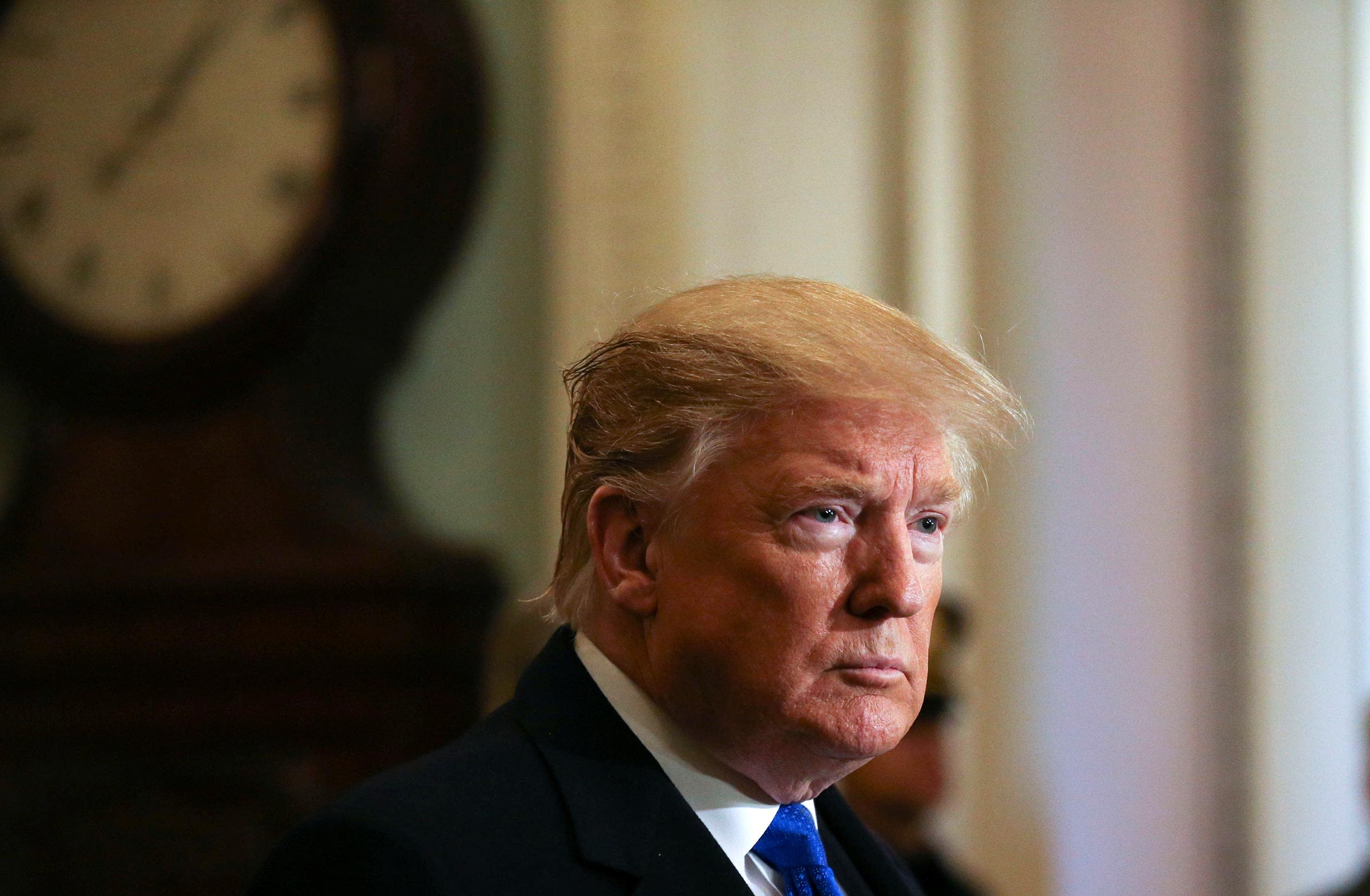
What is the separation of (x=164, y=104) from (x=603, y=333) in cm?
103

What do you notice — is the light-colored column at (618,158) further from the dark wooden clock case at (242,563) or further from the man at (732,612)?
the man at (732,612)

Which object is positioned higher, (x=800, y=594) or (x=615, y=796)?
(x=800, y=594)

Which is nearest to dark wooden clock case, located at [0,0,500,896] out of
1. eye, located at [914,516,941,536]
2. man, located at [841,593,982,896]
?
man, located at [841,593,982,896]

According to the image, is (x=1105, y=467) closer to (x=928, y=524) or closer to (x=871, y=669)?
(x=928, y=524)

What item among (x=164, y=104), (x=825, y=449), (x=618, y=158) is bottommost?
Answer: (x=825, y=449)

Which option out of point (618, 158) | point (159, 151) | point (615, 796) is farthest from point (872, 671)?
point (159, 151)

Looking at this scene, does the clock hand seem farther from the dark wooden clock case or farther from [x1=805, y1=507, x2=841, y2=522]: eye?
[x1=805, y1=507, x2=841, y2=522]: eye

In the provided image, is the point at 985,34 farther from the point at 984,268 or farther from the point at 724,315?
the point at 724,315

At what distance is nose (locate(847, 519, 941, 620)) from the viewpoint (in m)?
1.19

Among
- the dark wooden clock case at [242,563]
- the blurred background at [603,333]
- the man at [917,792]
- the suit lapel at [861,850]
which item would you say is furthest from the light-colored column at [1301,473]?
the suit lapel at [861,850]

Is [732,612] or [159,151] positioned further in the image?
[159,151]

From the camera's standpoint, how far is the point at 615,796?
1.19m

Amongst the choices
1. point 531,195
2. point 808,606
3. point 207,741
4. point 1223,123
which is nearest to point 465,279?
point 531,195

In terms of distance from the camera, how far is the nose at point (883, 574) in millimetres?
1188
